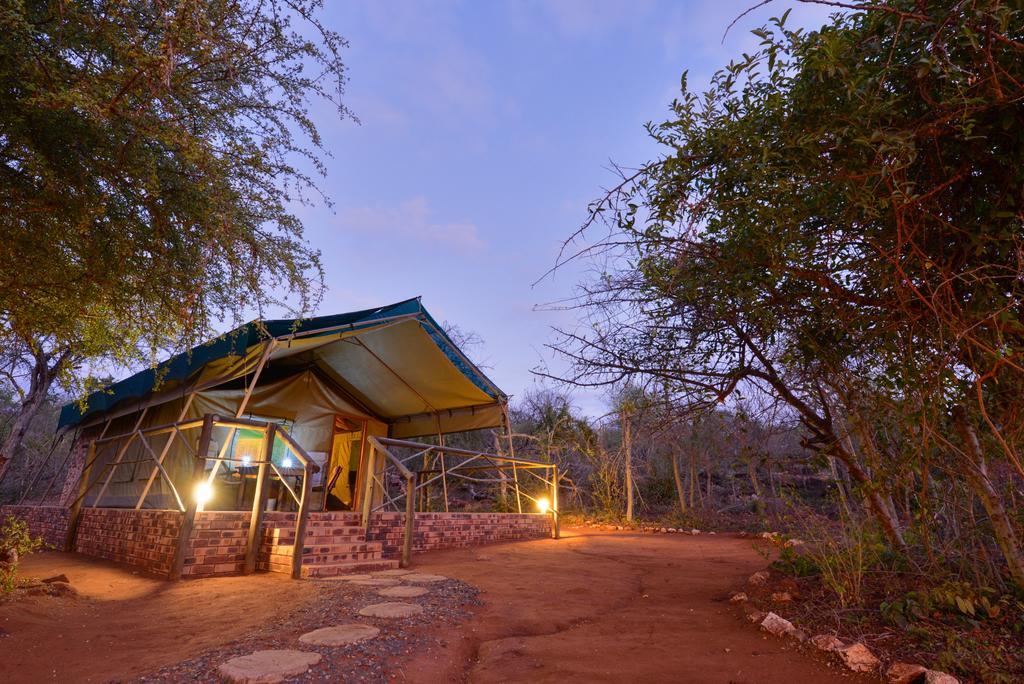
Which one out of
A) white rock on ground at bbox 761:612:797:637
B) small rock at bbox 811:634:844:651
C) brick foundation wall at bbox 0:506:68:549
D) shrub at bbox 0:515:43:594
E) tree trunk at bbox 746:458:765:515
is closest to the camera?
small rock at bbox 811:634:844:651

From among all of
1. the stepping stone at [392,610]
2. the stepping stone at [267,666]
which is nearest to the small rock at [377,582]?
the stepping stone at [392,610]

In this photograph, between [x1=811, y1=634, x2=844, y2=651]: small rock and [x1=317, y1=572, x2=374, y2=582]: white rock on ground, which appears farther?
[x1=317, y1=572, x2=374, y2=582]: white rock on ground

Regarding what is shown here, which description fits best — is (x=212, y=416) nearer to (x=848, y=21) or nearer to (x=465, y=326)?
(x=848, y=21)

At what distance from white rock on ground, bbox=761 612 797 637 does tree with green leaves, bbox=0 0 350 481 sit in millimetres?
3727

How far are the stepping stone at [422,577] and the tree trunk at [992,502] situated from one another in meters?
3.87

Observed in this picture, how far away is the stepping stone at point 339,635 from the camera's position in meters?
2.80

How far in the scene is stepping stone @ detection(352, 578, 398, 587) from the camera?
14.2 ft

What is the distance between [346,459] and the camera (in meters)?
11.4

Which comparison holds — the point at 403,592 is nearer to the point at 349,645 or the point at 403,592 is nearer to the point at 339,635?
the point at 339,635

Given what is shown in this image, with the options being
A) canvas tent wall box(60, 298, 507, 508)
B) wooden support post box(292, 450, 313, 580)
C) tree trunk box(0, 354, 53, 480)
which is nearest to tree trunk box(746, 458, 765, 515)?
canvas tent wall box(60, 298, 507, 508)

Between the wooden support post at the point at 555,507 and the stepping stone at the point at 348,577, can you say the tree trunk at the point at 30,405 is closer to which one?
the stepping stone at the point at 348,577

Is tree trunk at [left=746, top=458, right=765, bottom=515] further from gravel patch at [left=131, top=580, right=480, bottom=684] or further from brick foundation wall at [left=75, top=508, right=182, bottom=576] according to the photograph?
brick foundation wall at [left=75, top=508, right=182, bottom=576]

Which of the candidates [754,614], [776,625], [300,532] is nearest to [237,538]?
[300,532]

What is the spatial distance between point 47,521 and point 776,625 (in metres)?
10.5
